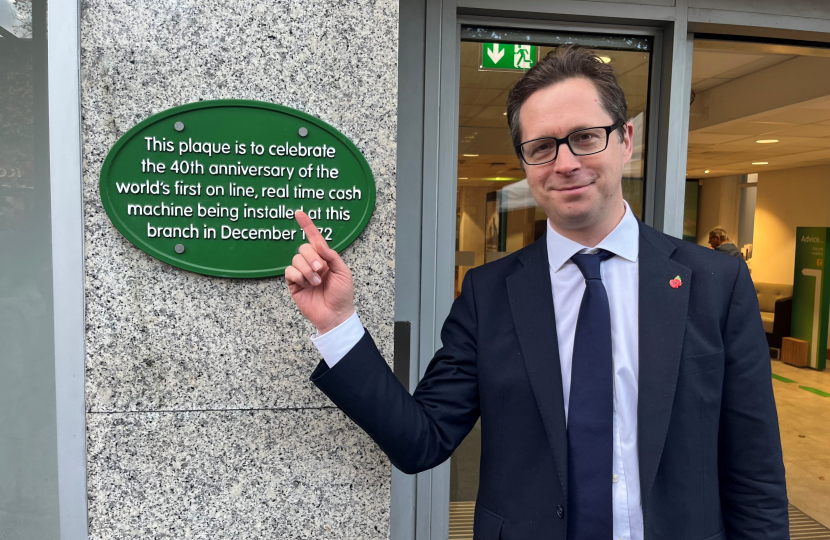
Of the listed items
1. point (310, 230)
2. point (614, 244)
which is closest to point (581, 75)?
point (614, 244)

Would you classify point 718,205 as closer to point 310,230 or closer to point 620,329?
point 620,329

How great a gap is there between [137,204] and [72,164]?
0.19 m

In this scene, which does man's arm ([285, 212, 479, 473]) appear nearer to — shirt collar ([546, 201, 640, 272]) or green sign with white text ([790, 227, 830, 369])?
shirt collar ([546, 201, 640, 272])

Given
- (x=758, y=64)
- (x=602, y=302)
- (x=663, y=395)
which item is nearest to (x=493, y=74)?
(x=602, y=302)

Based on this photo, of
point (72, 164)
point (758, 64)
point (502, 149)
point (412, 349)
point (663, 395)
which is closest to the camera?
point (663, 395)

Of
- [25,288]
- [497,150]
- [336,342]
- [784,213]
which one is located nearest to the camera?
[336,342]

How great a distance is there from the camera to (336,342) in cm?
133

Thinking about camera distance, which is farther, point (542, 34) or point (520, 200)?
point (520, 200)

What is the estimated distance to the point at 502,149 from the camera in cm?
266

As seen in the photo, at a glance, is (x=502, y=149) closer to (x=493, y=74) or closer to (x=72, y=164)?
(x=493, y=74)

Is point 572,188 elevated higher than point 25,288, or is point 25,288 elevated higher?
point 572,188

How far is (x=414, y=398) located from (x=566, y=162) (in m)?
0.71

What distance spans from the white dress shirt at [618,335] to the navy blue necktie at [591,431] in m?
0.04

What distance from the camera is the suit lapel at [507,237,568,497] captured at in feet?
4.11
